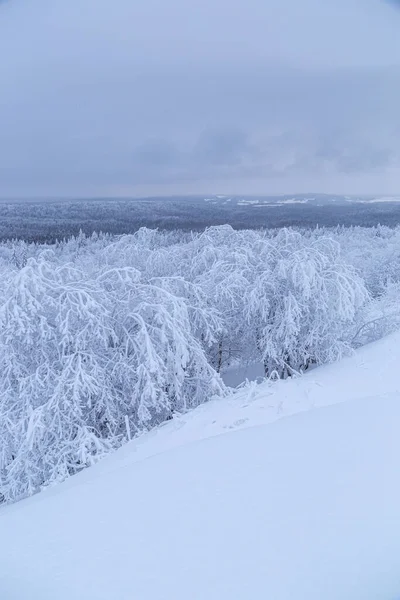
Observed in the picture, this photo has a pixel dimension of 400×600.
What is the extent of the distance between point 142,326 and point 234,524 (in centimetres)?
326

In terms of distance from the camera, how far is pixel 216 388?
571 cm

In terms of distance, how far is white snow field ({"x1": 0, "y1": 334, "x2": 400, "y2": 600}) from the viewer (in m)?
1.89

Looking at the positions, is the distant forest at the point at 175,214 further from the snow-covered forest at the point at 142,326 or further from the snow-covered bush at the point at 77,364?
the snow-covered bush at the point at 77,364

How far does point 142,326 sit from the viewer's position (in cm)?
518

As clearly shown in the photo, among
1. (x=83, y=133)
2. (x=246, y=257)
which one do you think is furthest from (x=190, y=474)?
(x=83, y=133)

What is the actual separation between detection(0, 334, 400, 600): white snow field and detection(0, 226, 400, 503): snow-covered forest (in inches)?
72.3

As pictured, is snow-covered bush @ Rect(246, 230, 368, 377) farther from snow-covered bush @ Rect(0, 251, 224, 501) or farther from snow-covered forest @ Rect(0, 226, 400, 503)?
snow-covered bush @ Rect(0, 251, 224, 501)

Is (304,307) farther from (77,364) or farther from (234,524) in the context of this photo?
(234,524)

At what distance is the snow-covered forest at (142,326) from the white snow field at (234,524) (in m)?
1.84

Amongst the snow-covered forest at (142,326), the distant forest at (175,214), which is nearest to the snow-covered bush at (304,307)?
the snow-covered forest at (142,326)

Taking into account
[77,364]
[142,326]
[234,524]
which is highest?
[142,326]

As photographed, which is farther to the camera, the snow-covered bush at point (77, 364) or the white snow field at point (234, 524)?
the snow-covered bush at point (77, 364)

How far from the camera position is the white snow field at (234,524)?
1.89 meters

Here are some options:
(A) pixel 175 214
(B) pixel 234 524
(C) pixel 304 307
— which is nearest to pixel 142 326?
Answer: (C) pixel 304 307
